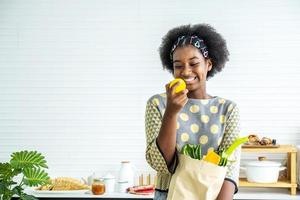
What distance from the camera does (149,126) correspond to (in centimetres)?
117

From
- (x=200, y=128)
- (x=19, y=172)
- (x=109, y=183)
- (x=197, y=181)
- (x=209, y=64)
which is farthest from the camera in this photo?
(x=109, y=183)

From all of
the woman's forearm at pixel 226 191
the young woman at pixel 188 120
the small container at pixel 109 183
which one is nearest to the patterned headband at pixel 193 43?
the young woman at pixel 188 120

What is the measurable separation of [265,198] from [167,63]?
4.96ft

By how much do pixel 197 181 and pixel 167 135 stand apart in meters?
0.13

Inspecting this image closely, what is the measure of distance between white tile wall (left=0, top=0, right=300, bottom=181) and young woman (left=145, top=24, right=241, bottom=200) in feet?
6.03

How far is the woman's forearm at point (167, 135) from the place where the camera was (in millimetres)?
1066

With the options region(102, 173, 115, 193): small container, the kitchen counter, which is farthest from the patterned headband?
region(102, 173, 115, 193): small container

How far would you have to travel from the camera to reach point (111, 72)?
317 centimetres

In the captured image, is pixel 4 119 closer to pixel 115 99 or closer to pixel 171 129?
pixel 115 99

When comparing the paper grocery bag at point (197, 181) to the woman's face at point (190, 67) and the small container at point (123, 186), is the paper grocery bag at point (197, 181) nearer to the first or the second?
the woman's face at point (190, 67)

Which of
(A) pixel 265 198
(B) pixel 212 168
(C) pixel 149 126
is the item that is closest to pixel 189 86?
(C) pixel 149 126

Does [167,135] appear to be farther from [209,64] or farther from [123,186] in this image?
[123,186]

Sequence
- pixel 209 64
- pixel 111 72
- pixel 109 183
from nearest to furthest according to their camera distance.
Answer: pixel 209 64
pixel 109 183
pixel 111 72

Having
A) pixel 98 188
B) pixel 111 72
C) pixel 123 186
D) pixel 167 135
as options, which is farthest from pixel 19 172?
pixel 167 135
